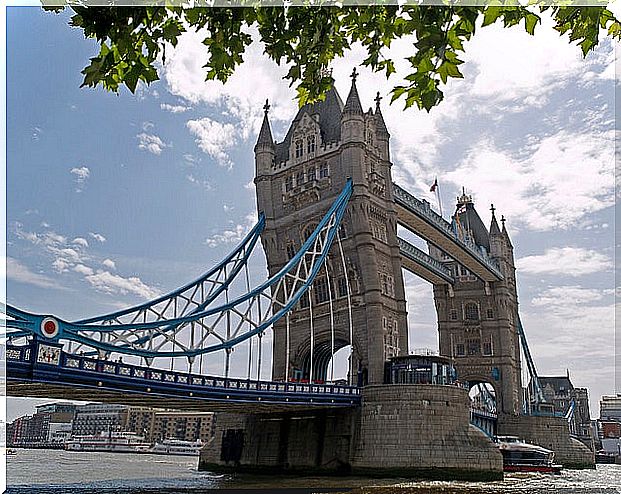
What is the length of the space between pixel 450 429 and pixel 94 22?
35.0 metres

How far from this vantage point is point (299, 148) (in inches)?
1871

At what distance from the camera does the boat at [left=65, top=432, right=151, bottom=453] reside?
109 m

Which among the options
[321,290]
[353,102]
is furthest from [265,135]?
[321,290]

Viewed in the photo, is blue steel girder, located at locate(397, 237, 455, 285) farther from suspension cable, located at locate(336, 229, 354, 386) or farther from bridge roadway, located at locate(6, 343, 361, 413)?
bridge roadway, located at locate(6, 343, 361, 413)

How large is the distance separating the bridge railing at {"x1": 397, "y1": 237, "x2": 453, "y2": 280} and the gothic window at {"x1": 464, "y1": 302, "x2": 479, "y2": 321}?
3.15 metres

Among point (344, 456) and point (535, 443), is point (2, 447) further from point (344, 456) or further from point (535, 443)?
point (535, 443)

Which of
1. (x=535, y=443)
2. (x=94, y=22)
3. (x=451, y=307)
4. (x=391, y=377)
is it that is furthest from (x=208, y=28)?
(x=451, y=307)

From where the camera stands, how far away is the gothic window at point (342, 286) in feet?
145

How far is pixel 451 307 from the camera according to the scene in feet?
212

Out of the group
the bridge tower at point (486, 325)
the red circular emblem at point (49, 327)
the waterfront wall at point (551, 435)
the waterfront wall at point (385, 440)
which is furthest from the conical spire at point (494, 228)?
the red circular emblem at point (49, 327)

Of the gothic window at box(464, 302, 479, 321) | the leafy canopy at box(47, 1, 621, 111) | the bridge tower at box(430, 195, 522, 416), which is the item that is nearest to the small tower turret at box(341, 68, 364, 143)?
the bridge tower at box(430, 195, 522, 416)

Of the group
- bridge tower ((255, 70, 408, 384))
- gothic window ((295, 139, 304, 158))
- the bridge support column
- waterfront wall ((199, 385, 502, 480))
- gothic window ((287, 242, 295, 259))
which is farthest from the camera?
gothic window ((295, 139, 304, 158))

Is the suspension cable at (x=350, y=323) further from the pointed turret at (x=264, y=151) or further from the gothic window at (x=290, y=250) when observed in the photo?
the pointed turret at (x=264, y=151)

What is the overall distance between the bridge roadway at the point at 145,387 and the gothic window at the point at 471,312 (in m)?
27.9
